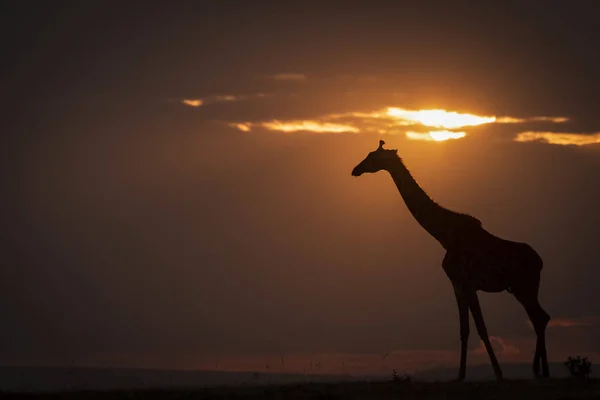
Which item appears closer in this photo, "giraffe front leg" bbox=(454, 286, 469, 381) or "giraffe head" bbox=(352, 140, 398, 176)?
"giraffe front leg" bbox=(454, 286, 469, 381)

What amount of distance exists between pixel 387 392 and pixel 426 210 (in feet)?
31.1

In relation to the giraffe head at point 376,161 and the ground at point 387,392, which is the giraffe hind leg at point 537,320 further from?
the giraffe head at point 376,161

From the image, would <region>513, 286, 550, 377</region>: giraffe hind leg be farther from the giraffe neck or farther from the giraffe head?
the giraffe head

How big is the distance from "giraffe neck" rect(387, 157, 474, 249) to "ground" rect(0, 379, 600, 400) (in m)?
6.80

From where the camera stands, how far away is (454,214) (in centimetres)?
3481

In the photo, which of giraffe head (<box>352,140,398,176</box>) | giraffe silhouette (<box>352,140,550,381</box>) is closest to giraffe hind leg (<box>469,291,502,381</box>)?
giraffe silhouette (<box>352,140,550,381</box>)

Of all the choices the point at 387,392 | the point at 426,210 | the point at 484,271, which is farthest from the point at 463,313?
the point at 387,392

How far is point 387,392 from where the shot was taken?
28016 millimetres

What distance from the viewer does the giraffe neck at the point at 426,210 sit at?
→ 3459 centimetres

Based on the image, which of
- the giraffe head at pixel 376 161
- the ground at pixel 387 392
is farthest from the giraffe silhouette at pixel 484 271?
the giraffe head at pixel 376 161

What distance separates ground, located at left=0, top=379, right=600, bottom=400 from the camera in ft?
88.3

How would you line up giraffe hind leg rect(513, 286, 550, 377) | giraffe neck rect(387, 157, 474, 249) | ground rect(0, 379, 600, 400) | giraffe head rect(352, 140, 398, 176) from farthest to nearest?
giraffe head rect(352, 140, 398, 176), giraffe neck rect(387, 157, 474, 249), giraffe hind leg rect(513, 286, 550, 377), ground rect(0, 379, 600, 400)

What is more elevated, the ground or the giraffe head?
the giraffe head

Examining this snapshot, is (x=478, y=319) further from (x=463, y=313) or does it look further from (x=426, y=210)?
(x=426, y=210)
